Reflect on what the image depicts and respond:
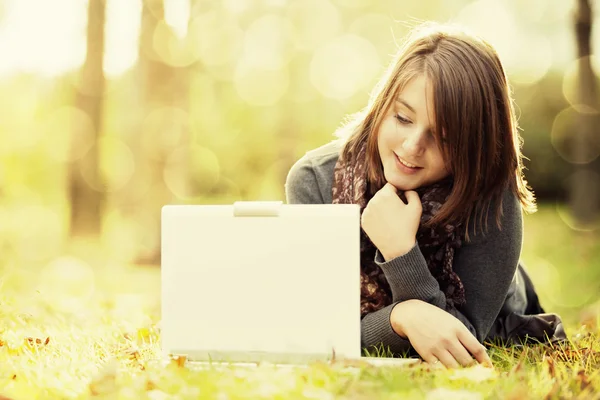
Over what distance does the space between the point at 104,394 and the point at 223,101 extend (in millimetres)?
13921

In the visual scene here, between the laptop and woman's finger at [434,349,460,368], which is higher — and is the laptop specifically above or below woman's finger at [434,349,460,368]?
above

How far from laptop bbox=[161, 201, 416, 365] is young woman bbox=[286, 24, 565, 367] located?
1.53 feet

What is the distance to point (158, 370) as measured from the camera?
200 centimetres

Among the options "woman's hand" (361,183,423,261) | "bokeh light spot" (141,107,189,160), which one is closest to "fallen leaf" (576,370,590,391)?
"woman's hand" (361,183,423,261)

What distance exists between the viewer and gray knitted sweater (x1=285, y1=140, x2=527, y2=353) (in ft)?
7.70

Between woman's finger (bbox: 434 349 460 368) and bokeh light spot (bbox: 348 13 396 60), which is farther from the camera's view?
bokeh light spot (bbox: 348 13 396 60)

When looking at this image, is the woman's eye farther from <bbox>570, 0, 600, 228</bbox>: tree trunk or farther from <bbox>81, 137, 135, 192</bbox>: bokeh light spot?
<bbox>81, 137, 135, 192</bbox>: bokeh light spot

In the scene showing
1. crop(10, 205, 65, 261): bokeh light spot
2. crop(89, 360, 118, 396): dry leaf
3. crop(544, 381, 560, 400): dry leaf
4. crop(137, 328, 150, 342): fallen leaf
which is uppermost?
crop(544, 381, 560, 400): dry leaf

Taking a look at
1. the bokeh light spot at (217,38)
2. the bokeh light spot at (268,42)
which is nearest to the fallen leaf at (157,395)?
the bokeh light spot at (217,38)

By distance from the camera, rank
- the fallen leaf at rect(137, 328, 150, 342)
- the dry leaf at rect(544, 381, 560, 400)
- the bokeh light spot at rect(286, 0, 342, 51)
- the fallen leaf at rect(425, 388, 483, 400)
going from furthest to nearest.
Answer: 1. the bokeh light spot at rect(286, 0, 342, 51)
2. the fallen leaf at rect(137, 328, 150, 342)
3. the dry leaf at rect(544, 381, 560, 400)
4. the fallen leaf at rect(425, 388, 483, 400)

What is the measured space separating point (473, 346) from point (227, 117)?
47.6 feet

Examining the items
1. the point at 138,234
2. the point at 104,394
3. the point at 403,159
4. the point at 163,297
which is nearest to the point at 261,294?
the point at 163,297

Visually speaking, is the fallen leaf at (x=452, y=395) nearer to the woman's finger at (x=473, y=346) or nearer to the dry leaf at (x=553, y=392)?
the dry leaf at (x=553, y=392)

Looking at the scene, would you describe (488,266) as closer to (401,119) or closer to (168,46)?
(401,119)
